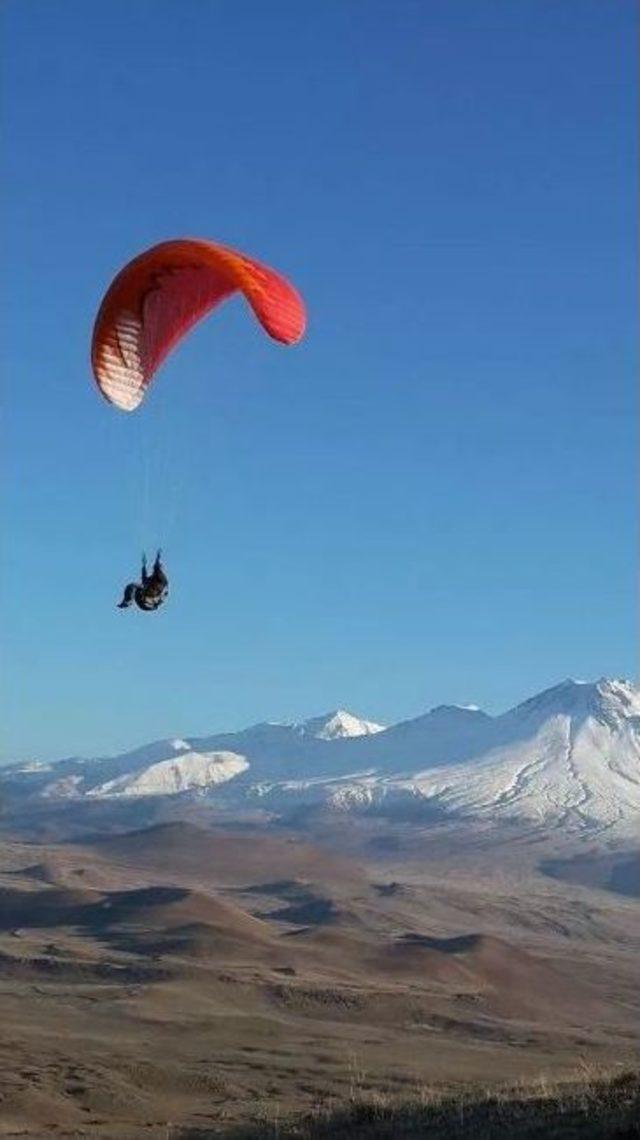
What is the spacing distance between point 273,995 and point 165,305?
118ft

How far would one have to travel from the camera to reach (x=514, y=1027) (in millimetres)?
50094

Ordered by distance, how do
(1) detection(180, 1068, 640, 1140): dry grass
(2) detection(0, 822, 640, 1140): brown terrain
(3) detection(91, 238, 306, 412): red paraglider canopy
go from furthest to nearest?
(2) detection(0, 822, 640, 1140): brown terrain → (3) detection(91, 238, 306, 412): red paraglider canopy → (1) detection(180, 1068, 640, 1140): dry grass

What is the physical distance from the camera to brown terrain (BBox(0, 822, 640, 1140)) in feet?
98.8

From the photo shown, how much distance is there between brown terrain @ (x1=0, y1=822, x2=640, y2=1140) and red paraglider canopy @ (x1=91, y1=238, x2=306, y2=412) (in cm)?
984

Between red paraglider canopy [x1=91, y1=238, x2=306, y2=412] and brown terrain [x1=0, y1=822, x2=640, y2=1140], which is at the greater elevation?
red paraglider canopy [x1=91, y1=238, x2=306, y2=412]

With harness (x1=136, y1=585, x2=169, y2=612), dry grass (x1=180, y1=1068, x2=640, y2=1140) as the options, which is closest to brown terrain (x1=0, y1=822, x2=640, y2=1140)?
dry grass (x1=180, y1=1068, x2=640, y2=1140)

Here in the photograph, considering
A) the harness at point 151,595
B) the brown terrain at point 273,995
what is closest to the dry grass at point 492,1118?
the brown terrain at point 273,995

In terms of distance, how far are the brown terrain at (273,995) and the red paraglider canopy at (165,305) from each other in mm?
9843

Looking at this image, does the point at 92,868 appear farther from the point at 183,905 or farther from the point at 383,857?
the point at 383,857

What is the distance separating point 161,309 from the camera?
62.6ft

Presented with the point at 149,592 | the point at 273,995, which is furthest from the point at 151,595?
the point at 273,995

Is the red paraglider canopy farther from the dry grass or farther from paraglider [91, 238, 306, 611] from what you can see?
the dry grass

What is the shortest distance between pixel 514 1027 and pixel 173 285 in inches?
1497

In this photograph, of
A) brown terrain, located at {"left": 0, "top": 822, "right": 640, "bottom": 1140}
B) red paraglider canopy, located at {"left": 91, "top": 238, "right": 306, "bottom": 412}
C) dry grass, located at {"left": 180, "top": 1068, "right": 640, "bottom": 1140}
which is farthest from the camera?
brown terrain, located at {"left": 0, "top": 822, "right": 640, "bottom": 1140}
